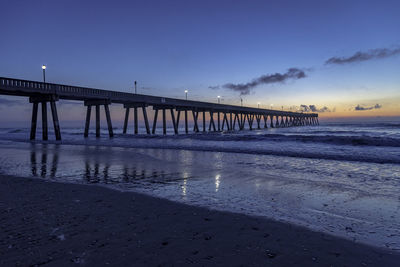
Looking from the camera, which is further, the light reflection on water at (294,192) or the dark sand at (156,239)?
the light reflection on water at (294,192)

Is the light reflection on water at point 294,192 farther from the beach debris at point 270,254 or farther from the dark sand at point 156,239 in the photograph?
the beach debris at point 270,254

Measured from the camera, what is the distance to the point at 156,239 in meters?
2.67

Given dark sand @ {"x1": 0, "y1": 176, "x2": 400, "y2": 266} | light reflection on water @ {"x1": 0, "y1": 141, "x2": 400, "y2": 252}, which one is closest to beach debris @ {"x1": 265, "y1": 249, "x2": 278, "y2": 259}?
dark sand @ {"x1": 0, "y1": 176, "x2": 400, "y2": 266}

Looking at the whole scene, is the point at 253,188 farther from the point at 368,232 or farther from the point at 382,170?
the point at 382,170

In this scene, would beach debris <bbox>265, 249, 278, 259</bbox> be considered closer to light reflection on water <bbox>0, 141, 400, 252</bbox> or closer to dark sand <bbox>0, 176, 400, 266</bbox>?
dark sand <bbox>0, 176, 400, 266</bbox>

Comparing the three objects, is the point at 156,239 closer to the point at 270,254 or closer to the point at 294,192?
the point at 270,254

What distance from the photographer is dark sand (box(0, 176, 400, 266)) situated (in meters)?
2.25

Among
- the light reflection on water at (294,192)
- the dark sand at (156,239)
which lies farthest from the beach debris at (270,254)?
the light reflection on water at (294,192)

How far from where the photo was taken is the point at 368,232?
302cm

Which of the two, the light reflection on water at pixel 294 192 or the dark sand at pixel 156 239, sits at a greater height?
the dark sand at pixel 156 239

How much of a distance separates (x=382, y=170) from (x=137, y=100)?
99.2 feet

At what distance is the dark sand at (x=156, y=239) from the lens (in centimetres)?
225

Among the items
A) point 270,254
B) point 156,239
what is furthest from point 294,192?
point 156,239

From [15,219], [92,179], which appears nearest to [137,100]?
[92,179]
